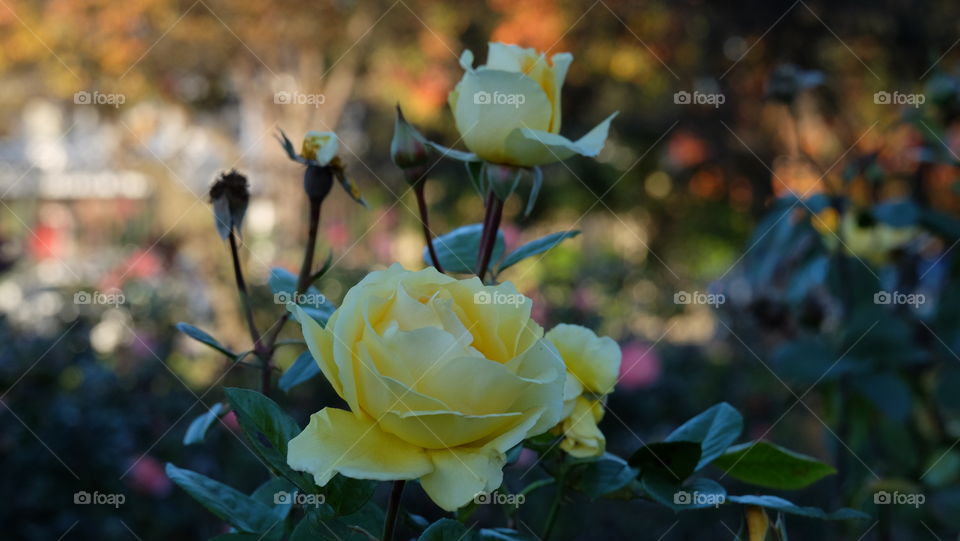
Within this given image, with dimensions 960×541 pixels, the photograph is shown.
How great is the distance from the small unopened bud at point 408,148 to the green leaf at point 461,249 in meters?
0.04

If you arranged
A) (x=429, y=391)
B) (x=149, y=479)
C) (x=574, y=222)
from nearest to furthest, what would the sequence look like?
(x=429, y=391) < (x=149, y=479) < (x=574, y=222)

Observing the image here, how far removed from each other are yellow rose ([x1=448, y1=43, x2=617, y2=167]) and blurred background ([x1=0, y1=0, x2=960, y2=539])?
90 millimetres

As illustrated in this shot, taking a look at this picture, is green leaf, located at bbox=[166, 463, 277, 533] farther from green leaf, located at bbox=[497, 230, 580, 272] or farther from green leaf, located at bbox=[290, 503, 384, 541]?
green leaf, located at bbox=[497, 230, 580, 272]

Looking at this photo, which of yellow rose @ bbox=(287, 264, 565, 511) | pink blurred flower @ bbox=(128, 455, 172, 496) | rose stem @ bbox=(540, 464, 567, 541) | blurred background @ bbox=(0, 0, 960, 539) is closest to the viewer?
yellow rose @ bbox=(287, 264, 565, 511)

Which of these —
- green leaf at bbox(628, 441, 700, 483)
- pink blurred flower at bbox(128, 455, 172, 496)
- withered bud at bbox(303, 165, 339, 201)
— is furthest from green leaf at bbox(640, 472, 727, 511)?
pink blurred flower at bbox(128, 455, 172, 496)

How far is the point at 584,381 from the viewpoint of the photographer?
431 millimetres

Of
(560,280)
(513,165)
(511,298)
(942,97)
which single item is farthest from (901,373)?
(560,280)

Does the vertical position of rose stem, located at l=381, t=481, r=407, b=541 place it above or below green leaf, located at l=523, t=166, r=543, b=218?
below

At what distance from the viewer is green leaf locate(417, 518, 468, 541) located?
335mm

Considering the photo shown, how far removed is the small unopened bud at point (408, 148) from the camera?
49 centimetres

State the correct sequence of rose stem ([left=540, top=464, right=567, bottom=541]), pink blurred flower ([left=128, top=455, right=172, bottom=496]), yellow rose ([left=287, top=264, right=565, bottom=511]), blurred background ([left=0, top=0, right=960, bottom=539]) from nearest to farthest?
yellow rose ([left=287, top=264, right=565, bottom=511]) < rose stem ([left=540, top=464, right=567, bottom=541]) < blurred background ([left=0, top=0, right=960, bottom=539]) < pink blurred flower ([left=128, top=455, right=172, bottom=496])

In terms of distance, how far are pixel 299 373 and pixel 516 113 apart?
0.16m

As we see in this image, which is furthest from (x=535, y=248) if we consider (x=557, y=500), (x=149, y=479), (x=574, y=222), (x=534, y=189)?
(x=574, y=222)

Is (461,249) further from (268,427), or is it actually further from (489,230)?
(268,427)
